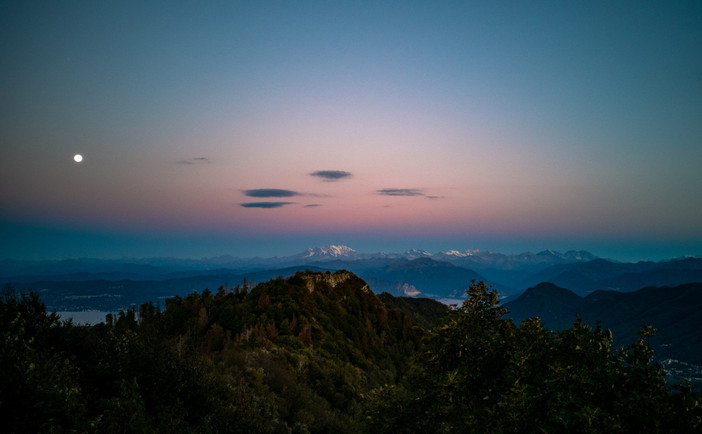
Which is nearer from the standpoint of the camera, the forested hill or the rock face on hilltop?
the forested hill

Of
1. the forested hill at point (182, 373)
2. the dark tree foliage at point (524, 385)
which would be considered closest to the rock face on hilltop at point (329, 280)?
the forested hill at point (182, 373)

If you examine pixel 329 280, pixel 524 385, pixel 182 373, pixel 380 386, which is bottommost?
pixel 329 280

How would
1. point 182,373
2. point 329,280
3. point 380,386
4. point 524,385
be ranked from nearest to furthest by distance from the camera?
point 524,385 → point 182,373 → point 380,386 → point 329,280

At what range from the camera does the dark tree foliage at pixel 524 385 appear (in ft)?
33.3

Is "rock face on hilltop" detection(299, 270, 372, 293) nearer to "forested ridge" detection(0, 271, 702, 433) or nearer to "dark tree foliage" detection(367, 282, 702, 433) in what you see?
"forested ridge" detection(0, 271, 702, 433)

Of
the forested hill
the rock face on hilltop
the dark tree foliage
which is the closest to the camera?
the dark tree foliage

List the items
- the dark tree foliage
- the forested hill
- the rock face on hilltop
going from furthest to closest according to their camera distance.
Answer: the rock face on hilltop < the forested hill < the dark tree foliage

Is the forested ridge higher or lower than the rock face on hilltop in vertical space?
higher

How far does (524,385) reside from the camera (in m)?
11.1

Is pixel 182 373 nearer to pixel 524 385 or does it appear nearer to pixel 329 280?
→ pixel 524 385

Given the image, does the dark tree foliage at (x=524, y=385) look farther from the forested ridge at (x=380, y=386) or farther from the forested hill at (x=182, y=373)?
the forested hill at (x=182, y=373)

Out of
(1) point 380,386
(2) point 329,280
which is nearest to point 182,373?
(1) point 380,386

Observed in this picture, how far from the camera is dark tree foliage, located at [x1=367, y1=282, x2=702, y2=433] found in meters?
10.2

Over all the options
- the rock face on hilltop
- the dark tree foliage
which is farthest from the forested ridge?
the rock face on hilltop
